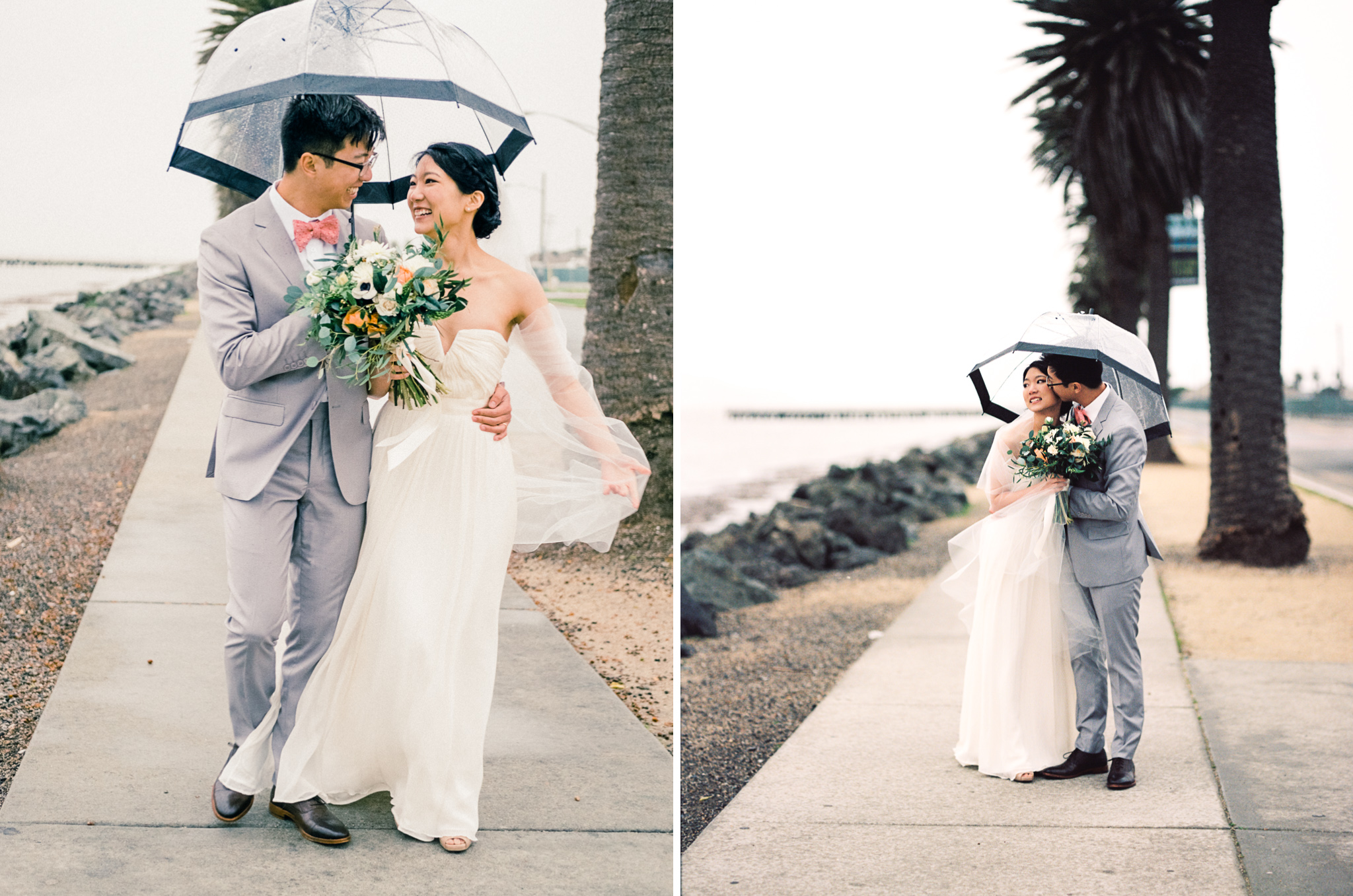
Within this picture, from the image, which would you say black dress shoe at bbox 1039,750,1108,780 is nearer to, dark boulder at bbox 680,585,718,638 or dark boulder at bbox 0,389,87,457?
dark boulder at bbox 680,585,718,638

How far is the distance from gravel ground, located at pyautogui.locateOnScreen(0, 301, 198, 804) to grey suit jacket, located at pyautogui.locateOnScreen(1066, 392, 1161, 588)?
3.95m

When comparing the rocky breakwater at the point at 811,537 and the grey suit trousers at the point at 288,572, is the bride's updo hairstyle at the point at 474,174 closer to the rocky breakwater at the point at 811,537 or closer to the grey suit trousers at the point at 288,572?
the grey suit trousers at the point at 288,572

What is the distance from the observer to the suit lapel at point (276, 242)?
360 cm

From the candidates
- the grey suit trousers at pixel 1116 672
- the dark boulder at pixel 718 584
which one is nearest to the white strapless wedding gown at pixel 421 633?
the grey suit trousers at pixel 1116 672

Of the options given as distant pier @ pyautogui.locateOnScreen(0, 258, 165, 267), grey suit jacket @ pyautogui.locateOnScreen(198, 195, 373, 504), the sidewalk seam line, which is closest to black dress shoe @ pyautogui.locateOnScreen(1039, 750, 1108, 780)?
the sidewalk seam line

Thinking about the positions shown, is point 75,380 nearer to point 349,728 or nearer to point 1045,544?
point 349,728

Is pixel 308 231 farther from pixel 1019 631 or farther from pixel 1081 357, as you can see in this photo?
pixel 1019 631

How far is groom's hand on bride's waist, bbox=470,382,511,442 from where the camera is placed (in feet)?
12.2

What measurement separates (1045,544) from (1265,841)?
50.5 inches

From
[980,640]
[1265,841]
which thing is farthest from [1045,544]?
[1265,841]

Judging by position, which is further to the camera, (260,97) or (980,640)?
(980,640)

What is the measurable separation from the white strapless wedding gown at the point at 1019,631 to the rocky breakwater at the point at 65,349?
5853 mm

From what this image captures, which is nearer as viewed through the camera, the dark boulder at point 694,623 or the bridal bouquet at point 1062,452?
the bridal bouquet at point 1062,452

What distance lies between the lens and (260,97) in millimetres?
3574
